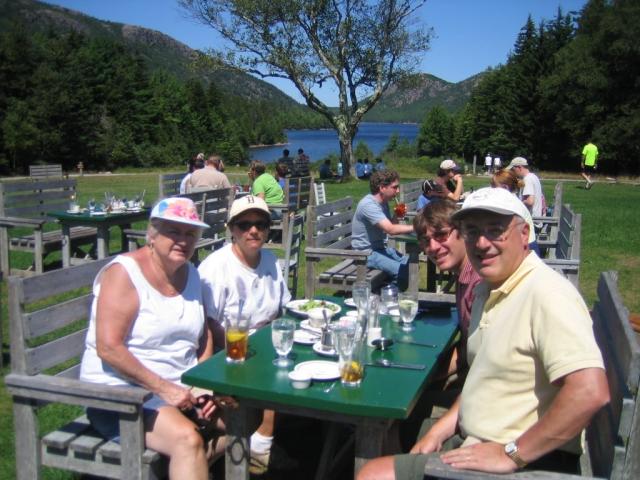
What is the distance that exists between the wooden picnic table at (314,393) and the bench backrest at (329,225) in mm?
2846

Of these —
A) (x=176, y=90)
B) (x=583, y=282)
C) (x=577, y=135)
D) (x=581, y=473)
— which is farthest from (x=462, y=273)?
(x=176, y=90)

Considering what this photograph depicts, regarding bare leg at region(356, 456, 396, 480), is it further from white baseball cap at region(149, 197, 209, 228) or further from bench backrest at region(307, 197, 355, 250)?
bench backrest at region(307, 197, 355, 250)

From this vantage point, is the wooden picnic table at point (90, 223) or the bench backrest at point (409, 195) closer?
the wooden picnic table at point (90, 223)

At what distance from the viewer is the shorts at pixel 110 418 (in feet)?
8.36

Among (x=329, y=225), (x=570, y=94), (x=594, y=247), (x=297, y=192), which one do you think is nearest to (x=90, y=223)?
(x=329, y=225)

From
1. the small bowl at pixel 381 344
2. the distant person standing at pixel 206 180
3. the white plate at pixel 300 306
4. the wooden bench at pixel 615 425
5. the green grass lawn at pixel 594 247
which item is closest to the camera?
the wooden bench at pixel 615 425

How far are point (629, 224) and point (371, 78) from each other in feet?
49.9

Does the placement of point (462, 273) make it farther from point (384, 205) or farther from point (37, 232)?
point (37, 232)

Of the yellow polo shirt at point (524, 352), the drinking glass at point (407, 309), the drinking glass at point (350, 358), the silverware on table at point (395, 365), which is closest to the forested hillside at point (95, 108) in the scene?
the drinking glass at point (407, 309)

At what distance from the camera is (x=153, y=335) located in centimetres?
273

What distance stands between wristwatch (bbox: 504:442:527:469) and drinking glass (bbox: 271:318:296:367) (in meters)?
0.94

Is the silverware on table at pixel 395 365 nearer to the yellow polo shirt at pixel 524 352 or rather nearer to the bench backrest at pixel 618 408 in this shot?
the yellow polo shirt at pixel 524 352

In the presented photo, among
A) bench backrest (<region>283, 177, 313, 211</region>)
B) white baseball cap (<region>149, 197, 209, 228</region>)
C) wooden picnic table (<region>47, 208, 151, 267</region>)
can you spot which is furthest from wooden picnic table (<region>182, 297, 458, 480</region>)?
bench backrest (<region>283, 177, 313, 211</region>)

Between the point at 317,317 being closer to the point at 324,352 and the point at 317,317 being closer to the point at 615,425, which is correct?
the point at 324,352
